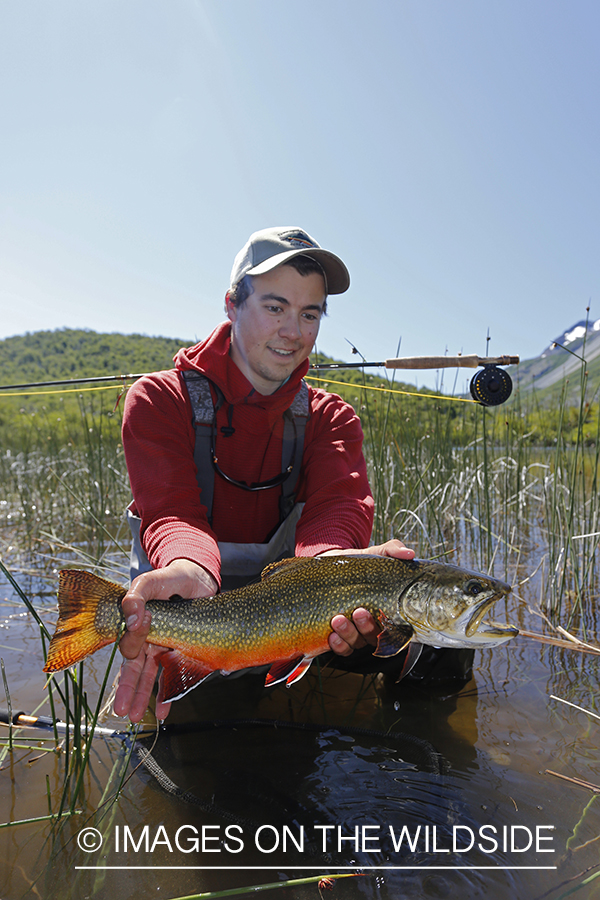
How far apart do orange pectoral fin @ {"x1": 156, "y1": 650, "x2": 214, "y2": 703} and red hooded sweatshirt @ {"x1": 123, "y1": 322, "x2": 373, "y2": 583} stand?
0.58m

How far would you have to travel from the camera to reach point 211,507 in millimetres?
3318

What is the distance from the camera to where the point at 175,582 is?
229cm

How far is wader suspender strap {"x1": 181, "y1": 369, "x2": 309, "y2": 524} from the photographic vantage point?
3.30 m

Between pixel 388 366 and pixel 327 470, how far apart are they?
175 centimetres

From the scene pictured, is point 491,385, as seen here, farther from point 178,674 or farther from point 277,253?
point 178,674

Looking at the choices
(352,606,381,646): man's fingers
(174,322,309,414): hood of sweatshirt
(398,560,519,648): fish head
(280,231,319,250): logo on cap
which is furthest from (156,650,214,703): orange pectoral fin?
(280,231,319,250): logo on cap

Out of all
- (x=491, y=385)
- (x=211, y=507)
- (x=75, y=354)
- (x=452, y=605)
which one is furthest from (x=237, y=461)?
(x=75, y=354)

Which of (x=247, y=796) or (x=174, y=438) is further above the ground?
(x=174, y=438)

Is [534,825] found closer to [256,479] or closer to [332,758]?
[332,758]

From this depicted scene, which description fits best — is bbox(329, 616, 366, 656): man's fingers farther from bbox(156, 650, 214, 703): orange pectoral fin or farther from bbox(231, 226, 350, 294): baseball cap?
bbox(231, 226, 350, 294): baseball cap

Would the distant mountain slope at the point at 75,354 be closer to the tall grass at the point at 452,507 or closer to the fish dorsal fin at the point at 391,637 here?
the tall grass at the point at 452,507

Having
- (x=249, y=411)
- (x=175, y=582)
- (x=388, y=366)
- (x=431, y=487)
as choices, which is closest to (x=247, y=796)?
(x=175, y=582)

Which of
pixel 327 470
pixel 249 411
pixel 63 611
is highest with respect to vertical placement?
pixel 249 411

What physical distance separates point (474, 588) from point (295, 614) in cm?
77
